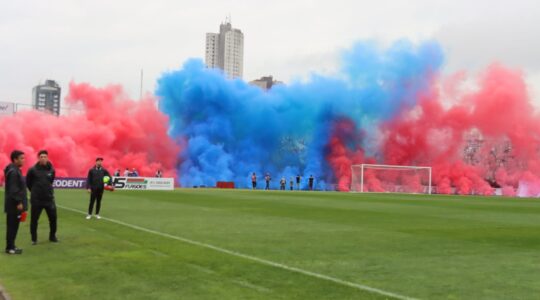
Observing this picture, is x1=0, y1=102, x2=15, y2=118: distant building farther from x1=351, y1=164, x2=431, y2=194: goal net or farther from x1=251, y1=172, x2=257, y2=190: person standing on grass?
x1=351, y1=164, x2=431, y2=194: goal net

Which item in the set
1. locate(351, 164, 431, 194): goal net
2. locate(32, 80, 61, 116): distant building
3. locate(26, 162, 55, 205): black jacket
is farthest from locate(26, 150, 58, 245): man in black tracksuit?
locate(32, 80, 61, 116): distant building

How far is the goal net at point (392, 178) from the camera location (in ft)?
179

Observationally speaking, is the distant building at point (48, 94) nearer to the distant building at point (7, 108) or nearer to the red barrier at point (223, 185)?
the distant building at point (7, 108)

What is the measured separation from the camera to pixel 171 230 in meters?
13.5

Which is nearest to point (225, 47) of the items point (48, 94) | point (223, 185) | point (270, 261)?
point (48, 94)

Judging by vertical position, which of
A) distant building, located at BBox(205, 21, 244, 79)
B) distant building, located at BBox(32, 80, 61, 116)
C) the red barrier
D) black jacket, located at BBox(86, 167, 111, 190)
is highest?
distant building, located at BBox(205, 21, 244, 79)

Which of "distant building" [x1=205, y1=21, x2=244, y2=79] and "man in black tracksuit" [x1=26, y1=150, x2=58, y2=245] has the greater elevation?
"distant building" [x1=205, y1=21, x2=244, y2=79]

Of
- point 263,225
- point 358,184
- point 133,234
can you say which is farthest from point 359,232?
point 358,184

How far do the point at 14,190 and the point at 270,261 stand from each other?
4.62 meters

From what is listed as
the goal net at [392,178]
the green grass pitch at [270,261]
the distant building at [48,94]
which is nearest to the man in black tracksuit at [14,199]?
the green grass pitch at [270,261]

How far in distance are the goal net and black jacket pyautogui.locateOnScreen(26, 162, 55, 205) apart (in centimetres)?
4491

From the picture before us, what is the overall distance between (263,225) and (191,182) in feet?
130

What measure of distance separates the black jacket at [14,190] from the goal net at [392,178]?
46.1 metres

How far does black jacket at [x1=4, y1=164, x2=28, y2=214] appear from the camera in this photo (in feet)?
32.2
